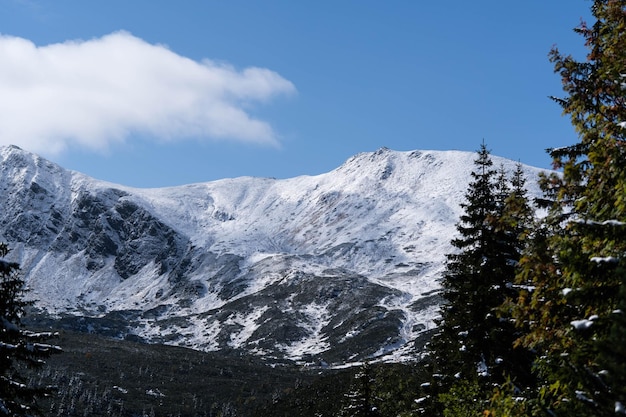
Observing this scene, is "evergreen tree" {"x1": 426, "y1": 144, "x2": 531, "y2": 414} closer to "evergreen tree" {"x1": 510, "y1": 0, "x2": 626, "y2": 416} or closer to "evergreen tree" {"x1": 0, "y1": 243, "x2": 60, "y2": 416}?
"evergreen tree" {"x1": 510, "y1": 0, "x2": 626, "y2": 416}

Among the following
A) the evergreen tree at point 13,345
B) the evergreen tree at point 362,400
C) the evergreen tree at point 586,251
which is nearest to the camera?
the evergreen tree at point 586,251

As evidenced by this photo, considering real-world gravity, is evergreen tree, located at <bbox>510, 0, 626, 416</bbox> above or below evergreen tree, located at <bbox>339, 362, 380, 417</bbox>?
above

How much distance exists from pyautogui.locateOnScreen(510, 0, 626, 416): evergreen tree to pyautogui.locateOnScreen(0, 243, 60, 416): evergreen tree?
18.2m

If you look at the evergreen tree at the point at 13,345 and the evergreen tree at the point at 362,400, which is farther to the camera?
the evergreen tree at the point at 362,400

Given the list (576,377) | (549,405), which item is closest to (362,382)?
(549,405)

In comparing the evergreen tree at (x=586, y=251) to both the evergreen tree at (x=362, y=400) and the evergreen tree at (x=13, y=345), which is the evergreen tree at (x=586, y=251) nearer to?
the evergreen tree at (x=13, y=345)

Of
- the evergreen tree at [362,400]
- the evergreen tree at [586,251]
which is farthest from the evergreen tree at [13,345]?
the evergreen tree at [362,400]

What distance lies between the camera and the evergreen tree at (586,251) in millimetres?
9438

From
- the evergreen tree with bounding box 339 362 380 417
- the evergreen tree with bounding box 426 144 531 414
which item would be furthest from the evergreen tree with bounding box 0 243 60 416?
the evergreen tree with bounding box 339 362 380 417

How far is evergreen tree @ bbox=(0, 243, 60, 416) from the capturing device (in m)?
21.0

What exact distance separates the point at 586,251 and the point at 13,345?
19970 mm

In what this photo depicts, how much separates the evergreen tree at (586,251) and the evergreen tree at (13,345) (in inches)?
715

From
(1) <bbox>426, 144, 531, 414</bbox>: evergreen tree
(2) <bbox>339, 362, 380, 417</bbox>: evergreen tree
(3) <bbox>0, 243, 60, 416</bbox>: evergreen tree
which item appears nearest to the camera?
(3) <bbox>0, 243, 60, 416</bbox>: evergreen tree

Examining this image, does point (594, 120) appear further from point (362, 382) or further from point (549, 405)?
point (362, 382)
